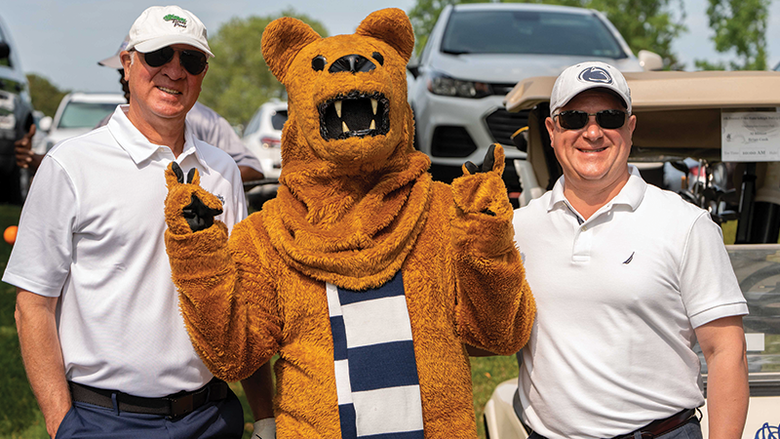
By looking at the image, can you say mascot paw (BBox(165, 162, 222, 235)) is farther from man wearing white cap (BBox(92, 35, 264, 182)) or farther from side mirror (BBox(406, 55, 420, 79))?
side mirror (BBox(406, 55, 420, 79))

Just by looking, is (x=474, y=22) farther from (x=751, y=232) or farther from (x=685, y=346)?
(x=685, y=346)

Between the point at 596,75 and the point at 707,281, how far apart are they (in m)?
0.74

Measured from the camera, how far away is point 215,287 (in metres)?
1.88

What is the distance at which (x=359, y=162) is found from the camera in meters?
1.98

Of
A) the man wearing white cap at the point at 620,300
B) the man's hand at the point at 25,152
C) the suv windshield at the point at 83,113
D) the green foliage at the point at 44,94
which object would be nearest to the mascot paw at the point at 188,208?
the man wearing white cap at the point at 620,300

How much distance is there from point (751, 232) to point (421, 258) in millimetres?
2231

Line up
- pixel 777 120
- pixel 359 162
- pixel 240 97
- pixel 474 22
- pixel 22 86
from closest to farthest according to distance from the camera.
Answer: pixel 359 162 → pixel 777 120 → pixel 474 22 → pixel 22 86 → pixel 240 97

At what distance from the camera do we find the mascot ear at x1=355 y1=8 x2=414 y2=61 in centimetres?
220

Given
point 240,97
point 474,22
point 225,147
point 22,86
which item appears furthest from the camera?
point 240,97

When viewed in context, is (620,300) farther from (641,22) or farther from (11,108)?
(641,22)

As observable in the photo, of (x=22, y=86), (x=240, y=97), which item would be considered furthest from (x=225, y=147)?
(x=240, y=97)

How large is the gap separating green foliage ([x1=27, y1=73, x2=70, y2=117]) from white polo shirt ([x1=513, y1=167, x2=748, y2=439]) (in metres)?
79.0

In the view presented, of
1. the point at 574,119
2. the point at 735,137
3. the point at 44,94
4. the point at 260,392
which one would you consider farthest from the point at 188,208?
the point at 44,94

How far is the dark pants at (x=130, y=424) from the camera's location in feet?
7.27
